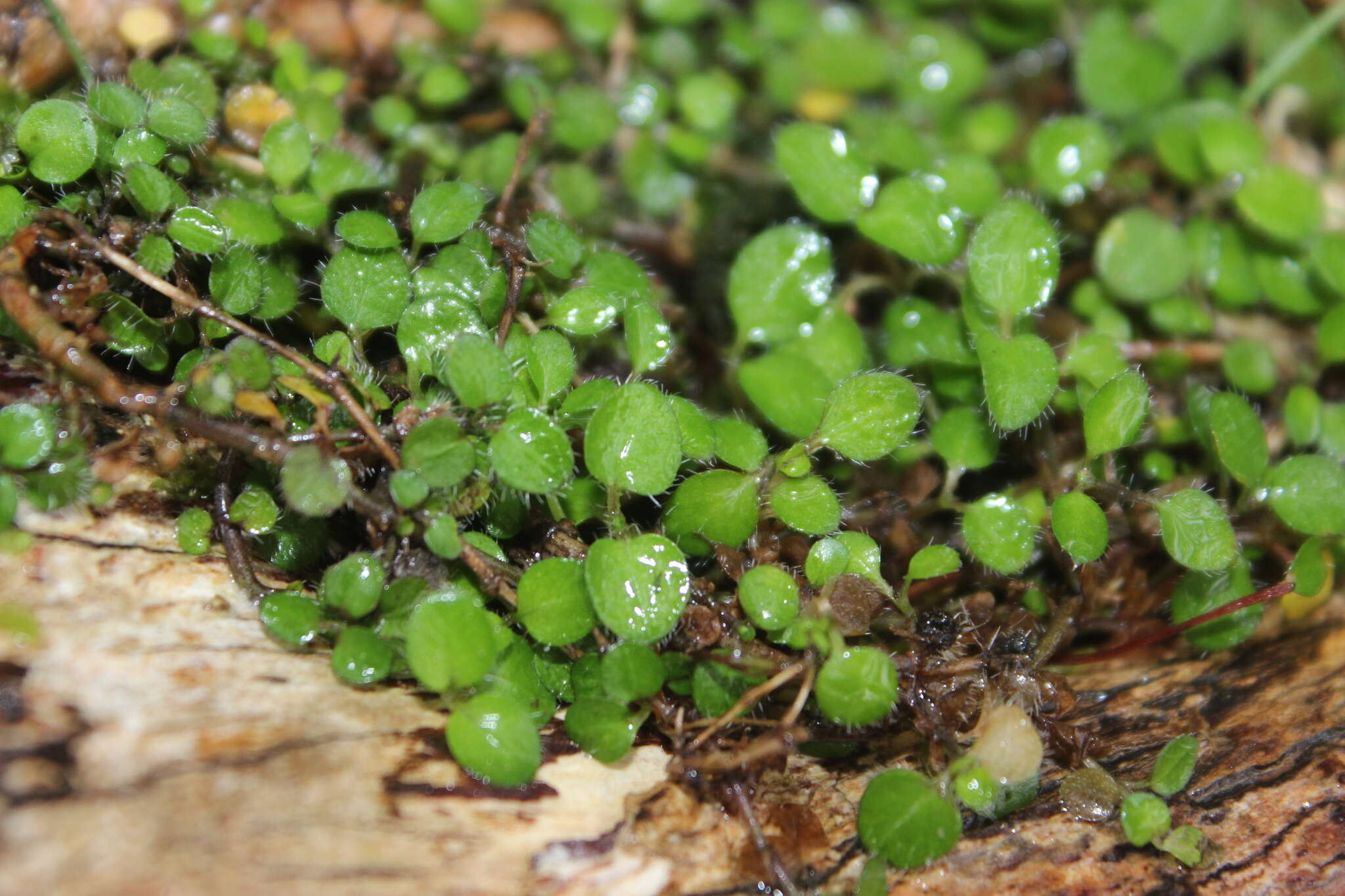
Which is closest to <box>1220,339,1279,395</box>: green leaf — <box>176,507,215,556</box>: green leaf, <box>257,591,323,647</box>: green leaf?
<box>257,591,323,647</box>: green leaf

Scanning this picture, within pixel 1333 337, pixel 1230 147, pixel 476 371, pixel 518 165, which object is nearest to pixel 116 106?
pixel 518 165

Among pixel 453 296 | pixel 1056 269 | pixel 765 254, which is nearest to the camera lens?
pixel 453 296

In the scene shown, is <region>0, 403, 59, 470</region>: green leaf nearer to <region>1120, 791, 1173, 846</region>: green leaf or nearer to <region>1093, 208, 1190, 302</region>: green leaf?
<region>1120, 791, 1173, 846</region>: green leaf

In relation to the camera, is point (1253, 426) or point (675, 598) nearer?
point (675, 598)

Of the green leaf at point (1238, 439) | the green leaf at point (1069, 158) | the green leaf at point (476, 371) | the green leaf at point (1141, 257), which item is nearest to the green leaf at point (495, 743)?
the green leaf at point (476, 371)

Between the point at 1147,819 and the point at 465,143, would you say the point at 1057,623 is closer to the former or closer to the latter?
the point at 1147,819

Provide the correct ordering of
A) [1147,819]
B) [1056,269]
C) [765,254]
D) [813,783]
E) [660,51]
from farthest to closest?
[660,51] → [765,254] → [1056,269] → [813,783] → [1147,819]

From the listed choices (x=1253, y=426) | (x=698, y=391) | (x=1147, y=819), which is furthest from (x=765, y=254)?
(x=1147, y=819)
